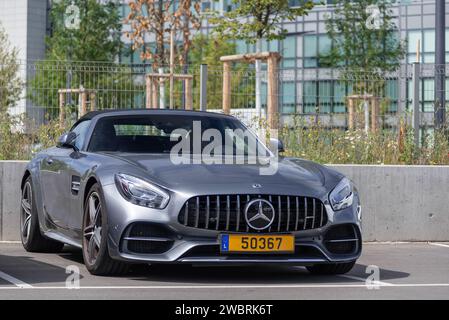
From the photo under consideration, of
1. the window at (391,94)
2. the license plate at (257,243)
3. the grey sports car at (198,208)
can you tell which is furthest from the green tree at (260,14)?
the license plate at (257,243)

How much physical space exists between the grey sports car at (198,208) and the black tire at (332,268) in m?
0.01

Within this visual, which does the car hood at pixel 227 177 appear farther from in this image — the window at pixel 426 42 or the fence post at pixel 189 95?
the window at pixel 426 42

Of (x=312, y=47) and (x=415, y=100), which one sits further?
(x=312, y=47)

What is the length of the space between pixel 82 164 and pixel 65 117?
6.82m

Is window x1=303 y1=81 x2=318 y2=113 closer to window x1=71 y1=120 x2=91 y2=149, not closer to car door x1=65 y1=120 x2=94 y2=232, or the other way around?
window x1=71 y1=120 x2=91 y2=149

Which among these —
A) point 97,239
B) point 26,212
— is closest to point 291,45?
point 26,212

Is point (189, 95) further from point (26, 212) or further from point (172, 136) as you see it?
point (172, 136)

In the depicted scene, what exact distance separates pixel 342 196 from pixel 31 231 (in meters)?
3.67

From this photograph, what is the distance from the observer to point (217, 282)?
9.12 metres

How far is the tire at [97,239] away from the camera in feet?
29.9

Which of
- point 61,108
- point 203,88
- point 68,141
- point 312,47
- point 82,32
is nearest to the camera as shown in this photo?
point 68,141

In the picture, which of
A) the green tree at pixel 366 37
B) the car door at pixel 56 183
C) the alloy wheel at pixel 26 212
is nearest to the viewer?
the car door at pixel 56 183

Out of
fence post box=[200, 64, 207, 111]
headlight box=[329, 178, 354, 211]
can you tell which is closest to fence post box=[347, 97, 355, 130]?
fence post box=[200, 64, 207, 111]
